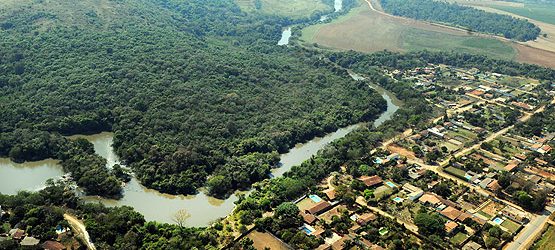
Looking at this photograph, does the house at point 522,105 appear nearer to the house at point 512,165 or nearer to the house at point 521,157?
the house at point 521,157

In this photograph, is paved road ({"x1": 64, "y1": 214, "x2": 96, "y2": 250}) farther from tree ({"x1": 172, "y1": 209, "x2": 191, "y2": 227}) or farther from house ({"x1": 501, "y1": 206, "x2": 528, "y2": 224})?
house ({"x1": 501, "y1": 206, "x2": 528, "y2": 224})

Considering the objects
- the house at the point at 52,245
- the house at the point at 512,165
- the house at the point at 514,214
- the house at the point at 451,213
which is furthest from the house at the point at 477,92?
the house at the point at 52,245

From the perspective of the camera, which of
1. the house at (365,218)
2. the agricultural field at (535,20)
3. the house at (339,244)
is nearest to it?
the house at (339,244)

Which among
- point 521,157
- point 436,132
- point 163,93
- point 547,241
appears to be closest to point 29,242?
point 163,93

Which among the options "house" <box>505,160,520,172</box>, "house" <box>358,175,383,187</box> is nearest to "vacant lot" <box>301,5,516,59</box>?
"house" <box>505,160,520,172</box>

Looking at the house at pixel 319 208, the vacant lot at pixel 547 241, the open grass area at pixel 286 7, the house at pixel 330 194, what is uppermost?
the vacant lot at pixel 547 241

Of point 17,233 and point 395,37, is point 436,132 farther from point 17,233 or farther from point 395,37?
point 395,37

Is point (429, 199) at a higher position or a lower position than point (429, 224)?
lower

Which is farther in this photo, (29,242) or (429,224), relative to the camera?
(429,224)
